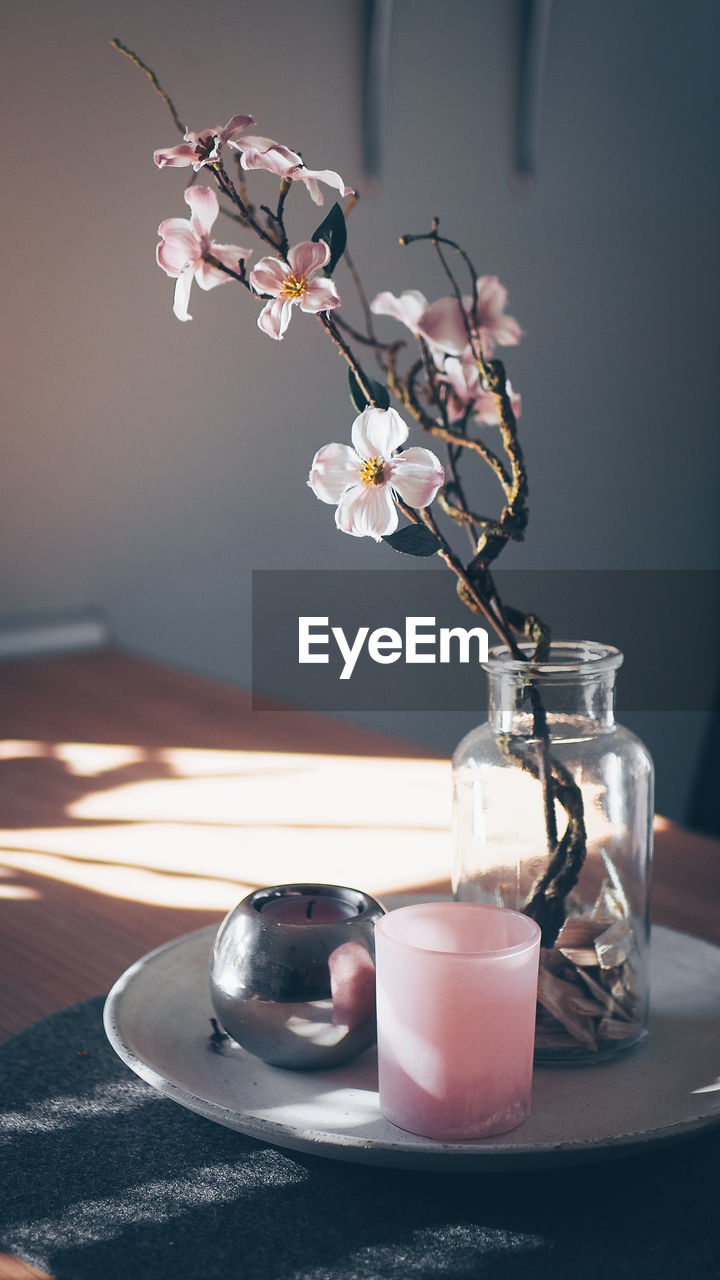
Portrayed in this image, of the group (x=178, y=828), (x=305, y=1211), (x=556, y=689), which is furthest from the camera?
(x=178, y=828)

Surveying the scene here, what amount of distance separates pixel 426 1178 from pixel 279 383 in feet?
8.50

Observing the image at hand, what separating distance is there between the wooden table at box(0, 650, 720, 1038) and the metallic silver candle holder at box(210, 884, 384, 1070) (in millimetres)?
160

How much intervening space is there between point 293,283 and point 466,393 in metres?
0.15

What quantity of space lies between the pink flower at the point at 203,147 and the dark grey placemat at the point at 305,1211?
391mm

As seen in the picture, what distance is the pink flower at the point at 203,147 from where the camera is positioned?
1.62 ft

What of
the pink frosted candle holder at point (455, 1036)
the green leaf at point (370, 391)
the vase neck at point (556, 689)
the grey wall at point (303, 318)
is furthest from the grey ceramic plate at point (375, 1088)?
the grey wall at point (303, 318)

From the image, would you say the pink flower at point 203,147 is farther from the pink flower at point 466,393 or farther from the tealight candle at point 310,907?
the tealight candle at point 310,907

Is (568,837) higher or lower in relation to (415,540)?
lower

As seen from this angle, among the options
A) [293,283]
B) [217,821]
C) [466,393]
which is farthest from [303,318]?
[293,283]

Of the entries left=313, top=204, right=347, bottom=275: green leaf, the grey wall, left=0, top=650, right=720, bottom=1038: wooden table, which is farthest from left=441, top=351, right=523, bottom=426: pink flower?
the grey wall

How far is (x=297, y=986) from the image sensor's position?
1.62 ft

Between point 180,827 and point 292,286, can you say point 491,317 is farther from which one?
point 180,827

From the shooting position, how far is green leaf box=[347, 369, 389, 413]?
493 mm

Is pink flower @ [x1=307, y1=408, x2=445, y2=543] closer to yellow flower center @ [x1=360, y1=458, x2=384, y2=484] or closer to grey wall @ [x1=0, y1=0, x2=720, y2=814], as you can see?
yellow flower center @ [x1=360, y1=458, x2=384, y2=484]
